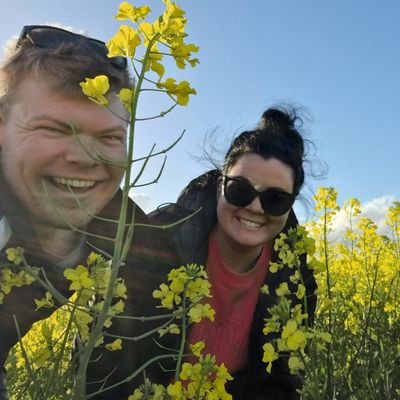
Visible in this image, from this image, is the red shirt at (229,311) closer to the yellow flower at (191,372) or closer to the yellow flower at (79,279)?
the yellow flower at (191,372)

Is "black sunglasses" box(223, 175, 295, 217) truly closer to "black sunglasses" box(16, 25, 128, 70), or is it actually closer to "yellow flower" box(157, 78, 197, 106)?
"black sunglasses" box(16, 25, 128, 70)

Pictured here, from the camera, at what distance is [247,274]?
94.2 inches

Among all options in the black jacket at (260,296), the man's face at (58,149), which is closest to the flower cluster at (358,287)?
the black jacket at (260,296)

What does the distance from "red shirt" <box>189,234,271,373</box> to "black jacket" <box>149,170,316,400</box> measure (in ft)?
0.11

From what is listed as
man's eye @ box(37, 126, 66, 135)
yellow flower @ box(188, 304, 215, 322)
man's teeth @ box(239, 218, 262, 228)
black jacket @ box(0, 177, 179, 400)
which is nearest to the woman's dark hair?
man's teeth @ box(239, 218, 262, 228)

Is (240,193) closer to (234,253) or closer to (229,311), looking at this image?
(234,253)

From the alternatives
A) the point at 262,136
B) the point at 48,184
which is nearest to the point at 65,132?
the point at 48,184

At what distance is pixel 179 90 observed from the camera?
0.93m

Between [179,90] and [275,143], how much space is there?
1.50 m

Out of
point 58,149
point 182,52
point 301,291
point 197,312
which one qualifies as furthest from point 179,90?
point 58,149

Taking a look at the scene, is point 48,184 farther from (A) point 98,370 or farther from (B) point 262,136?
(B) point 262,136

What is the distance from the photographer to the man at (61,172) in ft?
6.27

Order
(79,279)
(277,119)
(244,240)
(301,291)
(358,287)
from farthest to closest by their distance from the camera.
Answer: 1. (358,287)
2. (277,119)
3. (244,240)
4. (301,291)
5. (79,279)

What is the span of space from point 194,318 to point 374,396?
797 millimetres
